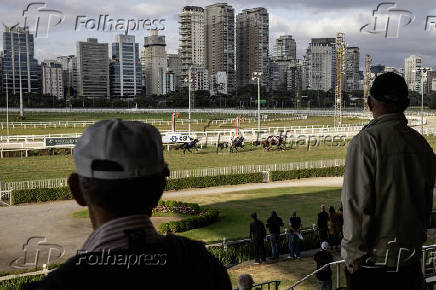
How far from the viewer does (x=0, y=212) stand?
65.1ft

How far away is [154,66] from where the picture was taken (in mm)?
153750

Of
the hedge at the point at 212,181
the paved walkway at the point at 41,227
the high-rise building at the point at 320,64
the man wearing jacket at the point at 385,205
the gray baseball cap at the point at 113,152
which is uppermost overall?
the high-rise building at the point at 320,64

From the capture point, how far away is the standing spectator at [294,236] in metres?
13.0

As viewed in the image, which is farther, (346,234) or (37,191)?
(37,191)

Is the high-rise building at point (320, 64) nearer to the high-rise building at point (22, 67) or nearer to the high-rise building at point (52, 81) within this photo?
the high-rise building at point (52, 81)

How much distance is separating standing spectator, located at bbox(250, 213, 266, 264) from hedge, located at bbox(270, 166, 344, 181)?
1495cm

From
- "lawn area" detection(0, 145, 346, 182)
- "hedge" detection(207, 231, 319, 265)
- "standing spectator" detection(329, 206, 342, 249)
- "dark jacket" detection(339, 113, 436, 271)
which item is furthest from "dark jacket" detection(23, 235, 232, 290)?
"lawn area" detection(0, 145, 346, 182)

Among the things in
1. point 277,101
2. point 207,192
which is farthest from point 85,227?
point 277,101

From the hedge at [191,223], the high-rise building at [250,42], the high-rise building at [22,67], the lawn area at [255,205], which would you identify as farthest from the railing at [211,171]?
the high-rise building at [250,42]

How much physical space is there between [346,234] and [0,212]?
19.5m

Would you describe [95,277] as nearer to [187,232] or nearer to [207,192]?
[187,232]

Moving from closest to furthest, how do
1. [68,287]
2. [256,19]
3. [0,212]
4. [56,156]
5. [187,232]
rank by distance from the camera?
1. [68,287]
2. [187,232]
3. [0,212]
4. [56,156]
5. [256,19]

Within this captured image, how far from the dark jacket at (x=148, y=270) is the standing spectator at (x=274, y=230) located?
11370mm

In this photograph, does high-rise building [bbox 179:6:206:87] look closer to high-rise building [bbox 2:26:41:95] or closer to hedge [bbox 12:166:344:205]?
high-rise building [bbox 2:26:41:95]
